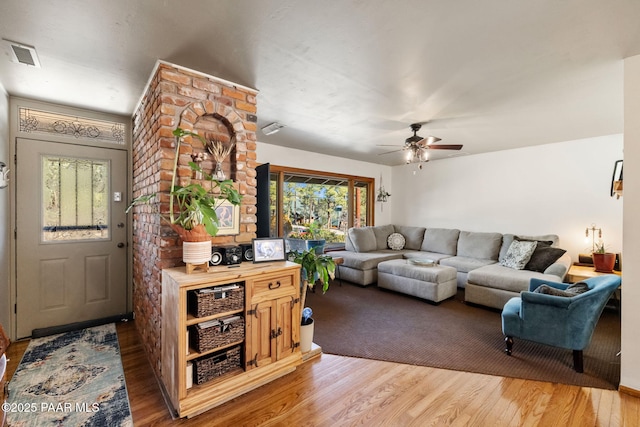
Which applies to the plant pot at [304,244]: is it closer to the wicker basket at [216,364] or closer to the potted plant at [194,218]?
the wicker basket at [216,364]

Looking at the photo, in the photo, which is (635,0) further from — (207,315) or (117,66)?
(117,66)

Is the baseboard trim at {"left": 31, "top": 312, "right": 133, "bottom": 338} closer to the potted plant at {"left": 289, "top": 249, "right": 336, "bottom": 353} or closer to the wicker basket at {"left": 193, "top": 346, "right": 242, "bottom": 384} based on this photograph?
the wicker basket at {"left": 193, "top": 346, "right": 242, "bottom": 384}

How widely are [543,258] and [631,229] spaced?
210 cm

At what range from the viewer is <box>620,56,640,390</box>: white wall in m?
1.98

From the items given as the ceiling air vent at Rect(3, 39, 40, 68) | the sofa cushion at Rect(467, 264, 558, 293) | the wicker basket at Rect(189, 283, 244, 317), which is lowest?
the sofa cushion at Rect(467, 264, 558, 293)

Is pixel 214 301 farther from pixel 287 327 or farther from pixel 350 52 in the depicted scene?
pixel 350 52

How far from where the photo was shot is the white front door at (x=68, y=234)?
2744 mm

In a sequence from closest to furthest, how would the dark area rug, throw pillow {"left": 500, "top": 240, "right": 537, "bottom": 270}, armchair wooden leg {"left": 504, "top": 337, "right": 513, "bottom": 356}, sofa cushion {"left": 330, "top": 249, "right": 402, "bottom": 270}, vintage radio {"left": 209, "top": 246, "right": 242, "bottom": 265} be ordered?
vintage radio {"left": 209, "top": 246, "right": 242, "bottom": 265} < the dark area rug < armchair wooden leg {"left": 504, "top": 337, "right": 513, "bottom": 356} < throw pillow {"left": 500, "top": 240, "right": 537, "bottom": 270} < sofa cushion {"left": 330, "top": 249, "right": 402, "bottom": 270}

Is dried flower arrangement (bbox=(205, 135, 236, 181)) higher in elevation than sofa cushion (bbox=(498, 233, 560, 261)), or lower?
higher

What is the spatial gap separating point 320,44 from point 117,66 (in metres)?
1.56

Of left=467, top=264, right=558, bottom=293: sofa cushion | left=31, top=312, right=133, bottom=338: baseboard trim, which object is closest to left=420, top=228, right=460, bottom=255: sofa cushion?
left=467, top=264, right=558, bottom=293: sofa cushion

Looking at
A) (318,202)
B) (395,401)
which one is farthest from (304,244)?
(395,401)

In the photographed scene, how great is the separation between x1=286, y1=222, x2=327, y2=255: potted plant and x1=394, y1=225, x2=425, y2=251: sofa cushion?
2019mm

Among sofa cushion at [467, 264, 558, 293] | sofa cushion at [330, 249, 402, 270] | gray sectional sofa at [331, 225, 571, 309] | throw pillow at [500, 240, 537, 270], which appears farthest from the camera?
sofa cushion at [330, 249, 402, 270]
